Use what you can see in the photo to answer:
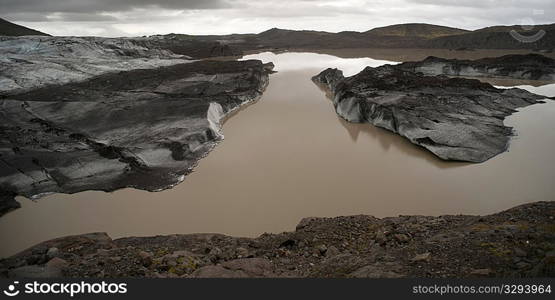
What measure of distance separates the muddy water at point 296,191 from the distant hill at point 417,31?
94.6 meters

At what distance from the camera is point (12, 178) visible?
42.5 ft

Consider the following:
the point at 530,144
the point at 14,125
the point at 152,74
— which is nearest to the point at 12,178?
the point at 14,125

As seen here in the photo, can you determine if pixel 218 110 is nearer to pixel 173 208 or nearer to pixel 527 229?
pixel 173 208

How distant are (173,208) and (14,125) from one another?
12.5m

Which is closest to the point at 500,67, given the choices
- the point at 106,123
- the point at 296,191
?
the point at 296,191

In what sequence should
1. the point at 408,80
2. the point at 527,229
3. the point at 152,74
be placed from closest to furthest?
the point at 527,229 < the point at 408,80 < the point at 152,74

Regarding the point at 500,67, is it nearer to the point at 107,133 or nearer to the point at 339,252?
the point at 107,133

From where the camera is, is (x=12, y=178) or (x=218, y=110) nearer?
(x=12, y=178)

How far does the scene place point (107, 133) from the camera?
1777 cm

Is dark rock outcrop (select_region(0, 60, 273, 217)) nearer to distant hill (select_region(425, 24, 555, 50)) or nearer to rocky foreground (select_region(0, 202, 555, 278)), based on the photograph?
rocky foreground (select_region(0, 202, 555, 278))

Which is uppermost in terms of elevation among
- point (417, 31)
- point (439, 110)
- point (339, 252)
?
point (417, 31)

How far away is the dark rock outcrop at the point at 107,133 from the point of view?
1324 cm

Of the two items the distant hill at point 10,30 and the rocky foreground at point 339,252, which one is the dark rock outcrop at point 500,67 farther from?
the distant hill at point 10,30

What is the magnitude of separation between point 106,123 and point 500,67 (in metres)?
35.7
